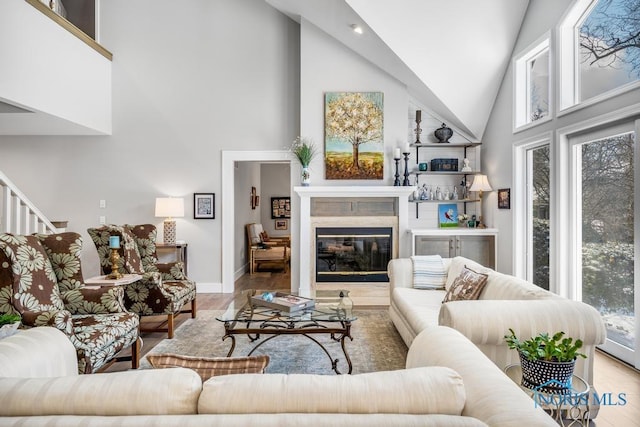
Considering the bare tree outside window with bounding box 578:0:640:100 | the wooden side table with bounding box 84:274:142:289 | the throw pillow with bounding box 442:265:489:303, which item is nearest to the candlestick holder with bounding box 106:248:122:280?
the wooden side table with bounding box 84:274:142:289

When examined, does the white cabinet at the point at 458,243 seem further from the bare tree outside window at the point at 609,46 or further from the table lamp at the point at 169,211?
the table lamp at the point at 169,211

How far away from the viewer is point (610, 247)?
3426 mm

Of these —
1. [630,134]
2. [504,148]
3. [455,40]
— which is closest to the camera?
[630,134]

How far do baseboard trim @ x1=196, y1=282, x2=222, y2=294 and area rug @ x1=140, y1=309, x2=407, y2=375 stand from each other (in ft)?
5.35

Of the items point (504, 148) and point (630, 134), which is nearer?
point (630, 134)

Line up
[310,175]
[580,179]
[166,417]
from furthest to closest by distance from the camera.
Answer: [310,175], [580,179], [166,417]

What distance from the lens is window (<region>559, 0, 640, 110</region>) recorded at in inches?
127

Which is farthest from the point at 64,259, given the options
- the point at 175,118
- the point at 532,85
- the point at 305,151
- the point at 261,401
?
the point at 532,85

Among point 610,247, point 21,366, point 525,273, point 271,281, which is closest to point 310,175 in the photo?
point 271,281

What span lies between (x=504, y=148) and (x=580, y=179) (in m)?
1.38

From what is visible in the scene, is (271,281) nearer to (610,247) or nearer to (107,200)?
(107,200)

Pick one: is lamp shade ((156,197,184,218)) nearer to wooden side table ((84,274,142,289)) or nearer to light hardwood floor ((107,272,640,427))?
light hardwood floor ((107,272,640,427))

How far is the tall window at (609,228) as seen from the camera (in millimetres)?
3215

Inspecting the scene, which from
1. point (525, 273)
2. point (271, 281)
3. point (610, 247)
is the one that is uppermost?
point (610, 247)
